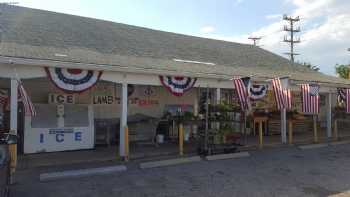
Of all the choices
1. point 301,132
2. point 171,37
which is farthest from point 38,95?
point 301,132

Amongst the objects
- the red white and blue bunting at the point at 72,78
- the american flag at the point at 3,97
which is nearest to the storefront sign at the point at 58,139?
the american flag at the point at 3,97

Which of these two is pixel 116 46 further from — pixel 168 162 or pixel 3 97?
pixel 168 162

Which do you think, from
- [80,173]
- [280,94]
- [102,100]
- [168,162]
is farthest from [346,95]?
[80,173]

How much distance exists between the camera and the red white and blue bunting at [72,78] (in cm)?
959

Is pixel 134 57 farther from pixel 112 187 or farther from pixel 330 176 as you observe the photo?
pixel 330 176

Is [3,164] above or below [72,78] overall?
below

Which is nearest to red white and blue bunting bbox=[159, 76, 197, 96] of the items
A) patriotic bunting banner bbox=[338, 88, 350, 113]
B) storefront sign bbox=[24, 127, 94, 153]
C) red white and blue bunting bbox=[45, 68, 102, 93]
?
red white and blue bunting bbox=[45, 68, 102, 93]

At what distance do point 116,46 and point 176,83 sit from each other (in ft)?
12.6

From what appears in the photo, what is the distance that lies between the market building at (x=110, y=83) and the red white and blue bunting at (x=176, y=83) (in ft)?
0.11

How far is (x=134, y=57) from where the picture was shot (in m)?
13.2

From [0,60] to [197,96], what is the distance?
9.69 metres

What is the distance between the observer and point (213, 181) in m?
8.34

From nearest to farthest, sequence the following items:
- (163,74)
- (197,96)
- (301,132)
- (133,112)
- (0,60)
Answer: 1. (0,60)
2. (163,74)
3. (133,112)
4. (197,96)
5. (301,132)

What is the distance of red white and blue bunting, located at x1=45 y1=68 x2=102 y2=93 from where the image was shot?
959 centimetres
